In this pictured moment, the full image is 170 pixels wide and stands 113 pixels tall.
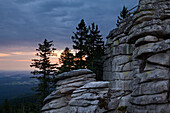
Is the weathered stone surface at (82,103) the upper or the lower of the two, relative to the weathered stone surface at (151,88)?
lower

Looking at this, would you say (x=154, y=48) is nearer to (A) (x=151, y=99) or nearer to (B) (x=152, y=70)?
(B) (x=152, y=70)

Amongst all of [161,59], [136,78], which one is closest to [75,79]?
[136,78]

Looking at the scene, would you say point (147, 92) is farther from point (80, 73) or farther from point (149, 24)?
point (80, 73)

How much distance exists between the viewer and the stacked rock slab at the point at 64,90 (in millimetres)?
19675

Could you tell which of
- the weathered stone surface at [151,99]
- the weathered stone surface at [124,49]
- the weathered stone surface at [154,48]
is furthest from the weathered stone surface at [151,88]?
the weathered stone surface at [124,49]

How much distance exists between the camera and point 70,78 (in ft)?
76.0

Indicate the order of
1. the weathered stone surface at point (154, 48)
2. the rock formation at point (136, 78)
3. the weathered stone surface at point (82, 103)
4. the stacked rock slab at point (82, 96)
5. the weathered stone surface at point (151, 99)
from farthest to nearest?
the weathered stone surface at point (82, 103), the stacked rock slab at point (82, 96), the weathered stone surface at point (154, 48), the rock formation at point (136, 78), the weathered stone surface at point (151, 99)

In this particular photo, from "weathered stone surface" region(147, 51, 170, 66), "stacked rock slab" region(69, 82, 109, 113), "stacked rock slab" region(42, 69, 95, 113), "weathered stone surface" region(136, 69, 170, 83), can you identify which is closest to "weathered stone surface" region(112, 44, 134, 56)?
"stacked rock slab" region(42, 69, 95, 113)

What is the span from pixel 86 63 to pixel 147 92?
27.6 m

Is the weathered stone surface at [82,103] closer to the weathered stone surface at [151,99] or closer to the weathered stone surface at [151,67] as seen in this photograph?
the weathered stone surface at [151,99]

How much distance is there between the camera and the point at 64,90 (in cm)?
2112

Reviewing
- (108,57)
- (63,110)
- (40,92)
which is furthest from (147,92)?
(40,92)

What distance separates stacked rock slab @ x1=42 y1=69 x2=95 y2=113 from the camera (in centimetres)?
1967

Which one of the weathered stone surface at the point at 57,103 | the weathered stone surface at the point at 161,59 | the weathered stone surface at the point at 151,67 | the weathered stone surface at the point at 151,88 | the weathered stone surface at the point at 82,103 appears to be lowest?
the weathered stone surface at the point at 57,103
